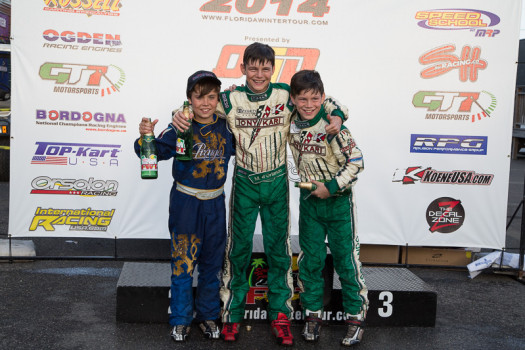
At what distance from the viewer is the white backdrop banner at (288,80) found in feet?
17.2

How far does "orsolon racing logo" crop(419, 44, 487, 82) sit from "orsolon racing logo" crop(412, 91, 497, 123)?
0.17 metres

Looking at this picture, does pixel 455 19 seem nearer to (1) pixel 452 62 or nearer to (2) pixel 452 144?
(1) pixel 452 62

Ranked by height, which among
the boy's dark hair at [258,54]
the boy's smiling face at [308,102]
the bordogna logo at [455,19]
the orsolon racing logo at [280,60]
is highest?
the bordogna logo at [455,19]

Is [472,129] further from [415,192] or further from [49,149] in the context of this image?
[49,149]

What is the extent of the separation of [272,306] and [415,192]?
2.35m

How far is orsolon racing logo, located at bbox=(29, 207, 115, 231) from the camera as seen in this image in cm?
539

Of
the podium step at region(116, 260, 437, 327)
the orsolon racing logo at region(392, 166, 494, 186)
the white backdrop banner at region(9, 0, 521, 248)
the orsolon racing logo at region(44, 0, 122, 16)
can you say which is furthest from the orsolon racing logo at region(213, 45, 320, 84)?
the podium step at region(116, 260, 437, 327)

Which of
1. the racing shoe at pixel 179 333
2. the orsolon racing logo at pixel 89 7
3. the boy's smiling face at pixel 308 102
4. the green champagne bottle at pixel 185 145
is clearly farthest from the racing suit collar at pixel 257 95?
the orsolon racing logo at pixel 89 7

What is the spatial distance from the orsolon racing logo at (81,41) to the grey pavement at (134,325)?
2.13 metres

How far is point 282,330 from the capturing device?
3836 mm

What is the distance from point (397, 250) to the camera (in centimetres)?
594

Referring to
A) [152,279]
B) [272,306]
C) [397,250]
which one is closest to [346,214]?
[272,306]

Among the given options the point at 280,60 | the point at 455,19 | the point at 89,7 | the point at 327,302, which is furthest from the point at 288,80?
the point at 327,302

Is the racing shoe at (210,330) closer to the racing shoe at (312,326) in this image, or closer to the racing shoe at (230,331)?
the racing shoe at (230,331)
